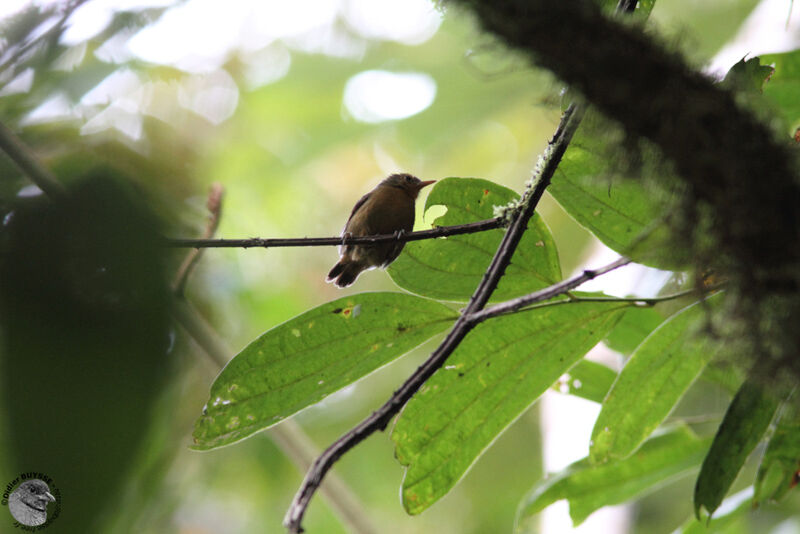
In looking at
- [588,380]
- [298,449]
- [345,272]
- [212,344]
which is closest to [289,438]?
[298,449]

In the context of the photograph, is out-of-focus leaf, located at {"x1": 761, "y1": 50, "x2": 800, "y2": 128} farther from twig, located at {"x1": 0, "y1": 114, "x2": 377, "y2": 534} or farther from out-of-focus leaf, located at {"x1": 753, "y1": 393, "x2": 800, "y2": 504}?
twig, located at {"x1": 0, "y1": 114, "x2": 377, "y2": 534}

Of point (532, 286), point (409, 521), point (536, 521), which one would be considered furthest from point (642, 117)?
point (409, 521)

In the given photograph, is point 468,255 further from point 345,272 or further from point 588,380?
point 345,272

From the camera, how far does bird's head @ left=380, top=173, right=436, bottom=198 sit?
9.89ft

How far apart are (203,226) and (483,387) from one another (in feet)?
2.35

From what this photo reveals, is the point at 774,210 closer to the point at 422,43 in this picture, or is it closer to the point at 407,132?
the point at 407,132

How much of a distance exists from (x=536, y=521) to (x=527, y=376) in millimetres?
2163

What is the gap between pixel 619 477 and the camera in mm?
2061

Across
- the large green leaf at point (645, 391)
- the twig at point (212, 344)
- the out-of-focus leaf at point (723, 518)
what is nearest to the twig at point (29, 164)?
the twig at point (212, 344)

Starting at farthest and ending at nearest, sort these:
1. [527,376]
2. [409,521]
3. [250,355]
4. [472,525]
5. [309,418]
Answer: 1. [409,521]
2. [472,525]
3. [309,418]
4. [527,376]
5. [250,355]

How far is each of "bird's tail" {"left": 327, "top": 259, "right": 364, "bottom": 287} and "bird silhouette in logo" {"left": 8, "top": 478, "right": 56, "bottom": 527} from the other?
6.34ft

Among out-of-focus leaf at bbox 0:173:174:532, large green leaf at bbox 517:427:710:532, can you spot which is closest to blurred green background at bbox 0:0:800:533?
out-of-focus leaf at bbox 0:173:174:532

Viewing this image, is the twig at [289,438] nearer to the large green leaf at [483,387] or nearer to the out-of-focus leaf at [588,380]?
the large green leaf at [483,387]

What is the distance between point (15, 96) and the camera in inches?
41.9
